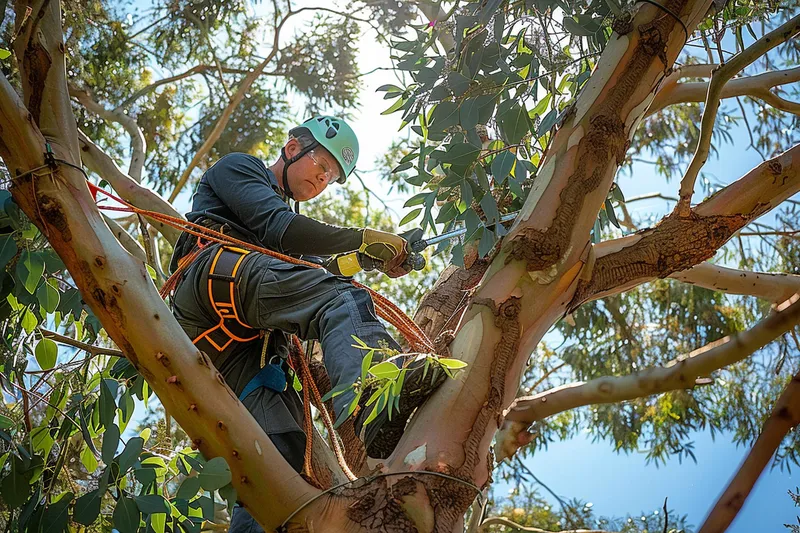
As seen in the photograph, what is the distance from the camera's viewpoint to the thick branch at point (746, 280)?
2.82 metres

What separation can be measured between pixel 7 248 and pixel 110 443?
1.85ft

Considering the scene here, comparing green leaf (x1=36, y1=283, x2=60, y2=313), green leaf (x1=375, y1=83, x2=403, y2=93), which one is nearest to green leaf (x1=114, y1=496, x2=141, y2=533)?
green leaf (x1=36, y1=283, x2=60, y2=313)

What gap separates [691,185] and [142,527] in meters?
1.61

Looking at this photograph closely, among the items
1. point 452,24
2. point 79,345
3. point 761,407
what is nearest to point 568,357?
point 761,407

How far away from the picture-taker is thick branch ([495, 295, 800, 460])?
120 cm

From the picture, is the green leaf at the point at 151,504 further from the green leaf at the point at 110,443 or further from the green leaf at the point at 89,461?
the green leaf at the point at 89,461

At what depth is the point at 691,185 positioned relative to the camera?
7.09ft

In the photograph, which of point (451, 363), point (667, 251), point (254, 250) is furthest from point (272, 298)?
point (667, 251)

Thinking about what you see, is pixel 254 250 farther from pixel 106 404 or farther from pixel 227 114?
pixel 227 114

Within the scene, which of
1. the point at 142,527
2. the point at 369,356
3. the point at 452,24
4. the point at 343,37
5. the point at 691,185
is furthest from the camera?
the point at 343,37

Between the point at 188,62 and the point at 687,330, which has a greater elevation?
the point at 188,62

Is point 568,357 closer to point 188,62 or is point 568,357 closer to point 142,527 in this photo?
point 188,62

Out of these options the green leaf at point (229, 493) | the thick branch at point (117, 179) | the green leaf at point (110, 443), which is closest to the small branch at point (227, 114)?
the thick branch at point (117, 179)

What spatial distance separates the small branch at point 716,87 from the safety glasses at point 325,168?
3.95ft
